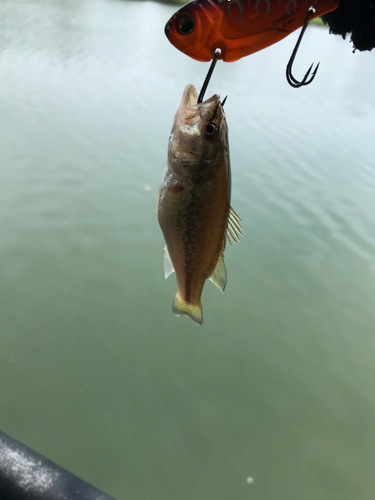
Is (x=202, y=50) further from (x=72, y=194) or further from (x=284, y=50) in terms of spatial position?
(x=284, y=50)

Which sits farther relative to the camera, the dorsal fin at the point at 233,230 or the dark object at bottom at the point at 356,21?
the dorsal fin at the point at 233,230

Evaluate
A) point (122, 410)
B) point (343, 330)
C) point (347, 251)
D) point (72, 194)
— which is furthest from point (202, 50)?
point (347, 251)

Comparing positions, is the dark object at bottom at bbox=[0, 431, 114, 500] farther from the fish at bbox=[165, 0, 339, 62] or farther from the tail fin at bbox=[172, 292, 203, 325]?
the fish at bbox=[165, 0, 339, 62]

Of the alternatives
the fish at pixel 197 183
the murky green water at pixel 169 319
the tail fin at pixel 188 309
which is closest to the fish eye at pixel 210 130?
the fish at pixel 197 183

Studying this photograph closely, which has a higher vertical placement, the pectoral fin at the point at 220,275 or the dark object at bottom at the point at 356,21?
the dark object at bottom at the point at 356,21

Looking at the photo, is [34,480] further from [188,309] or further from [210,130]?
[210,130]

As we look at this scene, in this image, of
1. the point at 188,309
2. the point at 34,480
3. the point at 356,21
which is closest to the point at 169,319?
the point at 188,309

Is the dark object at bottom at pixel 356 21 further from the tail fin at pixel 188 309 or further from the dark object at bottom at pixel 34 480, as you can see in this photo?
the dark object at bottom at pixel 34 480

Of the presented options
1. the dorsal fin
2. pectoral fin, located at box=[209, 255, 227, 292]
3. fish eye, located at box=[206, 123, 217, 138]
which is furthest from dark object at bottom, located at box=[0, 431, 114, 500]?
fish eye, located at box=[206, 123, 217, 138]
